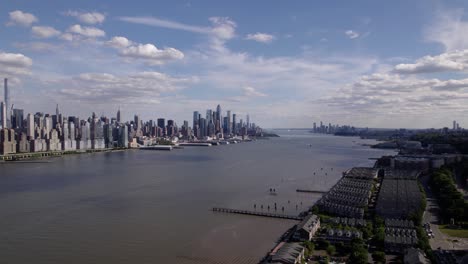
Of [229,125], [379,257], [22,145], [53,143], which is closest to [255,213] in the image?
[379,257]

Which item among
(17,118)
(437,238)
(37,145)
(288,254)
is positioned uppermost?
(17,118)

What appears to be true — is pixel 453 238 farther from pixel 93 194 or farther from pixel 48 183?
pixel 48 183

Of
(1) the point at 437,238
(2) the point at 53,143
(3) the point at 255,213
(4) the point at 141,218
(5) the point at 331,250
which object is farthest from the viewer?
(2) the point at 53,143

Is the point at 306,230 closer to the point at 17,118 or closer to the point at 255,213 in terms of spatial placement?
the point at 255,213

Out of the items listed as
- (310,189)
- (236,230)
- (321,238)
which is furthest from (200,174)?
(321,238)

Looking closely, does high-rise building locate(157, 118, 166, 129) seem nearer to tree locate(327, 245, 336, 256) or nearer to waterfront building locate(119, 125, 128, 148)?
waterfront building locate(119, 125, 128, 148)

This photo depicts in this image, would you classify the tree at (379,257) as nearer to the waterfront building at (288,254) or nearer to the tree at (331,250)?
the tree at (331,250)
